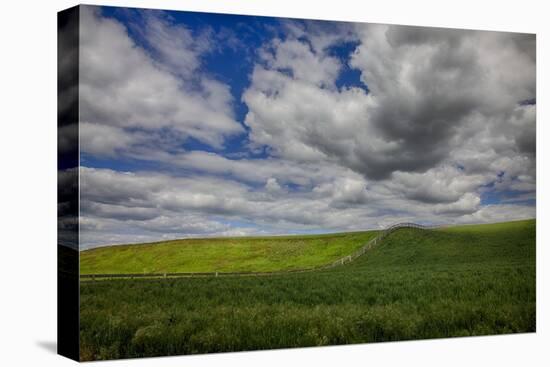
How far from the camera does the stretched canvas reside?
16.5 meters

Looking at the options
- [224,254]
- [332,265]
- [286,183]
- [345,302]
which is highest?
[286,183]

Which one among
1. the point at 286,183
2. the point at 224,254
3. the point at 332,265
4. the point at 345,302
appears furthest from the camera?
the point at 332,265

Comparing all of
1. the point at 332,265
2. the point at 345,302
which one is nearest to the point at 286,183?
the point at 332,265

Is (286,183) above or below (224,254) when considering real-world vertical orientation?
above

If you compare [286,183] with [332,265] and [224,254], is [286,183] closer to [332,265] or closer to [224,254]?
[224,254]

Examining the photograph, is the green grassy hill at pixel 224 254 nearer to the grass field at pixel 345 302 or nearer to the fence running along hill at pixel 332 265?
the fence running along hill at pixel 332 265

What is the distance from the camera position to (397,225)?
20203 mm

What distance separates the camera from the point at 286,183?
18.8 m

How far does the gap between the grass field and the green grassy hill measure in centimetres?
38

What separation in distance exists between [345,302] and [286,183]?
3632 millimetres

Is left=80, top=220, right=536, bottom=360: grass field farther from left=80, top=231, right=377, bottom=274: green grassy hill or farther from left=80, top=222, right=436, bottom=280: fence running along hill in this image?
left=80, top=231, right=377, bottom=274: green grassy hill

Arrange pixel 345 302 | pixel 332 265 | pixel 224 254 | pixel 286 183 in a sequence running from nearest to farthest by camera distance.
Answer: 1. pixel 224 254
2. pixel 286 183
3. pixel 345 302
4. pixel 332 265

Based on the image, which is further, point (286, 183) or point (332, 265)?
point (332, 265)

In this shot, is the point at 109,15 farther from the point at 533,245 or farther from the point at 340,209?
the point at 533,245
